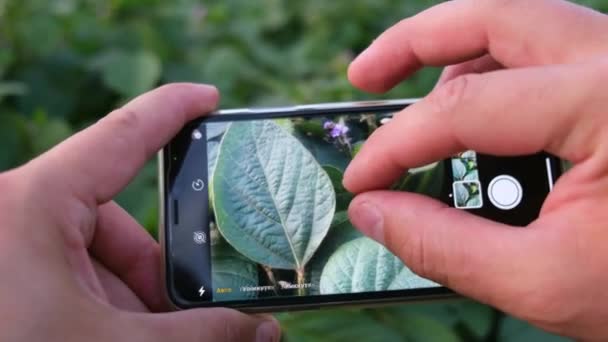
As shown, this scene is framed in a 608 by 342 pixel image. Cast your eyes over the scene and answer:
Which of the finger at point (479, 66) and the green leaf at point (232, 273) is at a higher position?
the finger at point (479, 66)

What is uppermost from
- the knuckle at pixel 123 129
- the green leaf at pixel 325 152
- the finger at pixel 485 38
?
the finger at pixel 485 38

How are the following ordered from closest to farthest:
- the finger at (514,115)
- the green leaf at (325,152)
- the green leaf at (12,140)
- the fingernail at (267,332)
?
the finger at (514,115) → the fingernail at (267,332) → the green leaf at (325,152) → the green leaf at (12,140)

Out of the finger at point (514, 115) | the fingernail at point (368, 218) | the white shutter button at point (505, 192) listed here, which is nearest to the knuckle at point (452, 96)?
the finger at point (514, 115)

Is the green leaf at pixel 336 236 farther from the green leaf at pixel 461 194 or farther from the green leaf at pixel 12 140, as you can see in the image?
the green leaf at pixel 12 140

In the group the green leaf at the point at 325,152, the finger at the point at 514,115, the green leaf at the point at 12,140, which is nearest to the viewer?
the finger at the point at 514,115

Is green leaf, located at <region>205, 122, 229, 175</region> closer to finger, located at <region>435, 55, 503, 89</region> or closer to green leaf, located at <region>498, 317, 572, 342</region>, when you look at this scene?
finger, located at <region>435, 55, 503, 89</region>

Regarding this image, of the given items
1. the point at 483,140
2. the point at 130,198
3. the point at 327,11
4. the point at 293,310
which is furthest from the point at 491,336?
the point at 327,11

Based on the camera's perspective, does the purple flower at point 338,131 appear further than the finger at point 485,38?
Yes

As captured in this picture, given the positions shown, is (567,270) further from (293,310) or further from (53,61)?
(53,61)

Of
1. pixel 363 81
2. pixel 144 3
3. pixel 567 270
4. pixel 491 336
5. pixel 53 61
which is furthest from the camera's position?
pixel 144 3
